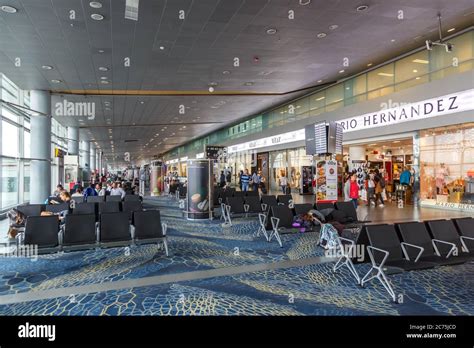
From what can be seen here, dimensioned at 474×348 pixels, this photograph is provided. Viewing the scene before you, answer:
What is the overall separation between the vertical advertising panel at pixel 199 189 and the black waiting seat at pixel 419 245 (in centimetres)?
752

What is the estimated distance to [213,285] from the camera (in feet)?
16.0

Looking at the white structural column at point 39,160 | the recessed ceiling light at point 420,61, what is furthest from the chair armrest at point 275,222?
the white structural column at point 39,160

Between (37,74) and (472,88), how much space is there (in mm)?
15382

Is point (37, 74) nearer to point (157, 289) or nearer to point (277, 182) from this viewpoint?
point (157, 289)

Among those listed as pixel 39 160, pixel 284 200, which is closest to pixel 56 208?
pixel 284 200

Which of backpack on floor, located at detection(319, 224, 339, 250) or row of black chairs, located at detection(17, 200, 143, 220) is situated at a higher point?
row of black chairs, located at detection(17, 200, 143, 220)

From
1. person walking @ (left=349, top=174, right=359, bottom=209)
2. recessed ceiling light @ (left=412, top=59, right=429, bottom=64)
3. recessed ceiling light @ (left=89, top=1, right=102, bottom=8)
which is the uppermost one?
recessed ceiling light @ (left=412, top=59, right=429, bottom=64)

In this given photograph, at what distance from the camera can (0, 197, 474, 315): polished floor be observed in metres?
4.01

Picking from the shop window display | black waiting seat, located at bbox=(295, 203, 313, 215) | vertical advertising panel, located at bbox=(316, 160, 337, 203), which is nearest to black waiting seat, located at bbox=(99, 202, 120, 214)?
black waiting seat, located at bbox=(295, 203, 313, 215)

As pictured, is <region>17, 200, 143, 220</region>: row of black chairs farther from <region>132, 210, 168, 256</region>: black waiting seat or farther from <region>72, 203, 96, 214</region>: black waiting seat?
<region>132, 210, 168, 256</region>: black waiting seat

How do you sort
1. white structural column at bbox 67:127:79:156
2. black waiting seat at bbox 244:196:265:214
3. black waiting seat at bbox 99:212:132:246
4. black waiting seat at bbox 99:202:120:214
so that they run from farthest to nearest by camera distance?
white structural column at bbox 67:127:79:156 < black waiting seat at bbox 244:196:265:214 < black waiting seat at bbox 99:202:120:214 < black waiting seat at bbox 99:212:132:246

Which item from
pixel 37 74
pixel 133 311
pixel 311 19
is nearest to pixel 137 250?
pixel 133 311

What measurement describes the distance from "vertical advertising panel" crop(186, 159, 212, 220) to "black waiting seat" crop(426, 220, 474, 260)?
7611 mm

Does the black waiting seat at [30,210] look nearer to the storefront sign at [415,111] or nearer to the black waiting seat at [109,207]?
the black waiting seat at [109,207]
